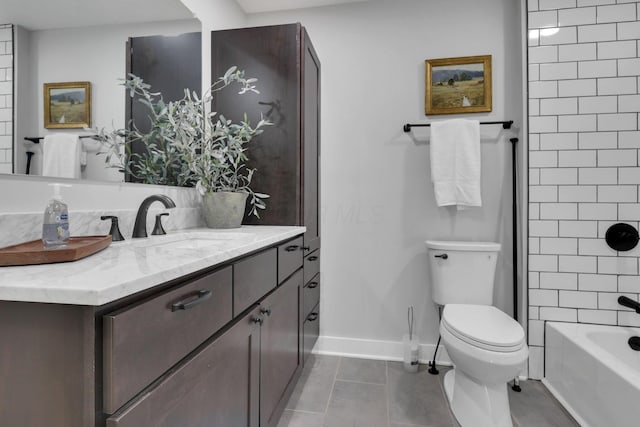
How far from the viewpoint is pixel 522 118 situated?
2008 mm

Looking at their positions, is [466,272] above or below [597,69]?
below

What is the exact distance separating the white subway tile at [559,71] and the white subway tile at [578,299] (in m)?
1.28

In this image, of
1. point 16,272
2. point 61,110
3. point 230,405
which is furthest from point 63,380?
point 61,110

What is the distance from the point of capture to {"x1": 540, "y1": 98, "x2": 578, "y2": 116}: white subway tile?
1.93 meters

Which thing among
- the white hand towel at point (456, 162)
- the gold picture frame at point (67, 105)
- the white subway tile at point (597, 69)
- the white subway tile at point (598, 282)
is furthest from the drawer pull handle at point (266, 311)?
the white subway tile at point (597, 69)

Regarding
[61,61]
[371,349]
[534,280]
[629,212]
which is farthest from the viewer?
[371,349]

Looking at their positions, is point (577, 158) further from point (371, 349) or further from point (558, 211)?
point (371, 349)

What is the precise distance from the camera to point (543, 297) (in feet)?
6.46

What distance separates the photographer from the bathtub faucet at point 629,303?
173 cm

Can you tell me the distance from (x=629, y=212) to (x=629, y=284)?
0.42 meters

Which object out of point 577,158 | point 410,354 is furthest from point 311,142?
point 577,158

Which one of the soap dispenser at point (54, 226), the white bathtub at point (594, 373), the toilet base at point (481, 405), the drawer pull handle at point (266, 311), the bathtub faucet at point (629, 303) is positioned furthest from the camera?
the bathtub faucet at point (629, 303)

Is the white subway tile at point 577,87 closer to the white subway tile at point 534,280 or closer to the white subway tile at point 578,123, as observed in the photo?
the white subway tile at point 578,123

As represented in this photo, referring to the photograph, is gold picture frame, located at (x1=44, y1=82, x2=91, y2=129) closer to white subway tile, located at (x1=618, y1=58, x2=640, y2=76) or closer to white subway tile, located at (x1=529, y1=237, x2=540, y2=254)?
white subway tile, located at (x1=529, y1=237, x2=540, y2=254)
